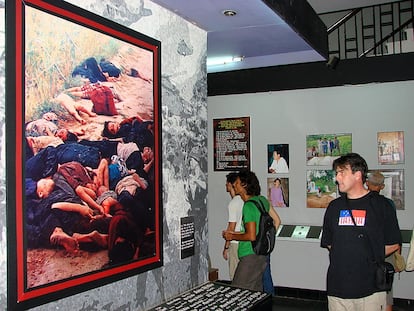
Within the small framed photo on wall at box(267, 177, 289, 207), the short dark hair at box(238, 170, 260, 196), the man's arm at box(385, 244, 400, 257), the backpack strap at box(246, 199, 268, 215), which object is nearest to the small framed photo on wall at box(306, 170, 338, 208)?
the small framed photo on wall at box(267, 177, 289, 207)

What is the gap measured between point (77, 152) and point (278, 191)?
4742 mm

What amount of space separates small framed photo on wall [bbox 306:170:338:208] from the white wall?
8 cm

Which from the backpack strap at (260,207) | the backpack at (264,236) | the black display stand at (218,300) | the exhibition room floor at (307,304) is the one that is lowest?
the exhibition room floor at (307,304)

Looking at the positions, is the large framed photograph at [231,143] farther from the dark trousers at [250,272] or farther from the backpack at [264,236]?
the dark trousers at [250,272]

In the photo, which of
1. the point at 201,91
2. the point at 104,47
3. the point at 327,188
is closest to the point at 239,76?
the point at 327,188

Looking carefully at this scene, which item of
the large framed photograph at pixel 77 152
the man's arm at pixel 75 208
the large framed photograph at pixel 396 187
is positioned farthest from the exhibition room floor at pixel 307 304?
the man's arm at pixel 75 208

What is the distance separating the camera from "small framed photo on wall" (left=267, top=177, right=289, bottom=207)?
6.57 metres

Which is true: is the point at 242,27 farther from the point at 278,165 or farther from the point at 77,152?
the point at 278,165

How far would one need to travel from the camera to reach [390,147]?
602 cm

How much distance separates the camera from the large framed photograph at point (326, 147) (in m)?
Answer: 6.25

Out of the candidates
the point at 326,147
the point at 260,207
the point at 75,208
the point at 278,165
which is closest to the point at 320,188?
the point at 326,147

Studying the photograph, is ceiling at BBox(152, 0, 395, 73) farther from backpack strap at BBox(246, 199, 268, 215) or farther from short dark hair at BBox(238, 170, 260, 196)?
backpack strap at BBox(246, 199, 268, 215)

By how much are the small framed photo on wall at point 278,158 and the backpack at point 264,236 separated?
8.01 feet

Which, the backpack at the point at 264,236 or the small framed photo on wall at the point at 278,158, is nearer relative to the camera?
the backpack at the point at 264,236
